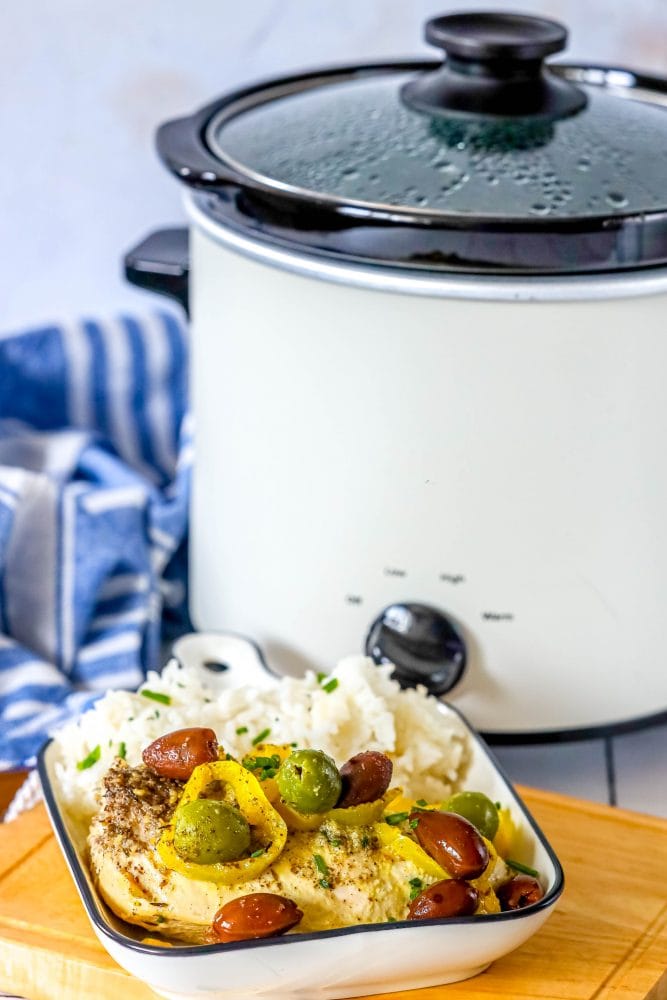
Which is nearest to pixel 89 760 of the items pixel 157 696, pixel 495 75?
pixel 157 696

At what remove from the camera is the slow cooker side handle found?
1.11m

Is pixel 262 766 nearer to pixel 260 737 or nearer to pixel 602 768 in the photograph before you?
pixel 260 737

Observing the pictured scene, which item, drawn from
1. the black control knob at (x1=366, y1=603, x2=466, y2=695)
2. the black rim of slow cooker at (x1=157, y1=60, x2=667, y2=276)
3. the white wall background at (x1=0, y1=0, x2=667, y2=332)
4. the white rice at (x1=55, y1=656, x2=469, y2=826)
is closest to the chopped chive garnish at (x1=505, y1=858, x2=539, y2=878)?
the white rice at (x1=55, y1=656, x2=469, y2=826)

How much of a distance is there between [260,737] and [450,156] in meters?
0.43

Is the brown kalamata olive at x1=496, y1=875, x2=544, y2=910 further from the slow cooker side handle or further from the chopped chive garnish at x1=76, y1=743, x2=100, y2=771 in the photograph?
the slow cooker side handle

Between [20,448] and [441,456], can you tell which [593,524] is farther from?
[20,448]

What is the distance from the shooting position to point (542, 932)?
0.82 metres

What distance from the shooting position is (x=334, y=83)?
1161 millimetres

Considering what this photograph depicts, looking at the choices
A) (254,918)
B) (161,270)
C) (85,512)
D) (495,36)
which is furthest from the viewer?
(85,512)

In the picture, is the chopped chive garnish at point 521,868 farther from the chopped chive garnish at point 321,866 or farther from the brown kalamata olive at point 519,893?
the chopped chive garnish at point 321,866

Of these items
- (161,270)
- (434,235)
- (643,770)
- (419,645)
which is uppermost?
(434,235)

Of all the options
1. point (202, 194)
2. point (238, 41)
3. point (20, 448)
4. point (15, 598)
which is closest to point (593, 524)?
point (202, 194)

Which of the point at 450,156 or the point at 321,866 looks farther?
the point at 450,156

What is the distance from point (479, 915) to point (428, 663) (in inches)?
11.4
